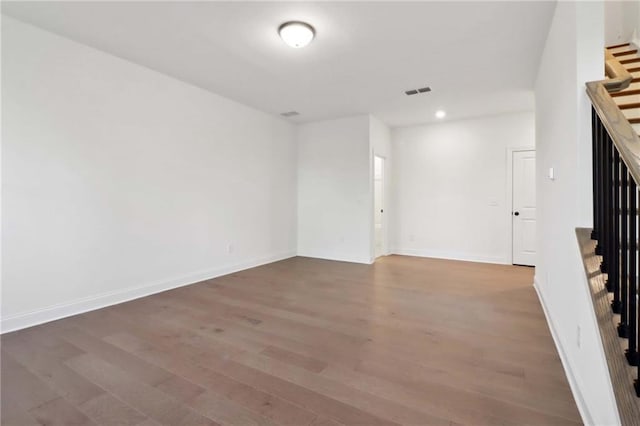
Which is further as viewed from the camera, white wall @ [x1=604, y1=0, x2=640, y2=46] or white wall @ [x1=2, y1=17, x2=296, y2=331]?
white wall @ [x1=604, y1=0, x2=640, y2=46]

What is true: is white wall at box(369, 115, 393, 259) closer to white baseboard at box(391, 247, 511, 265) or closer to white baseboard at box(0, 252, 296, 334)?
white baseboard at box(391, 247, 511, 265)

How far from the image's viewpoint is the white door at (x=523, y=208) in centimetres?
524

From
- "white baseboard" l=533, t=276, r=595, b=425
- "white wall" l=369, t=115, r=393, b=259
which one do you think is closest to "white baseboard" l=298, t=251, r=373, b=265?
"white wall" l=369, t=115, r=393, b=259

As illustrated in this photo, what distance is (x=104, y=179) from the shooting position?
3.30 m

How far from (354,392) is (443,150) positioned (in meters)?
5.20

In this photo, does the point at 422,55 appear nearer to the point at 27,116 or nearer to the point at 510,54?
the point at 510,54

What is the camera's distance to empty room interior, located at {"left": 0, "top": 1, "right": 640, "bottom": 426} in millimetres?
1685

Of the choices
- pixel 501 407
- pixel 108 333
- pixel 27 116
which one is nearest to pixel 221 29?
pixel 27 116

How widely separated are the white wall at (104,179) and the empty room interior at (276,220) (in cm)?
2

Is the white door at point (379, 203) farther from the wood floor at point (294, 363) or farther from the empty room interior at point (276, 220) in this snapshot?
the wood floor at point (294, 363)

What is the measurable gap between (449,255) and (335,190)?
8.36 ft

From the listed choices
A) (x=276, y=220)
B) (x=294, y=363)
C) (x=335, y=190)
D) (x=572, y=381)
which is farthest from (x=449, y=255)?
(x=294, y=363)

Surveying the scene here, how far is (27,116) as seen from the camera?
2771 millimetres

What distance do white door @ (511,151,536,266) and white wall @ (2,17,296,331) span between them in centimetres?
471
